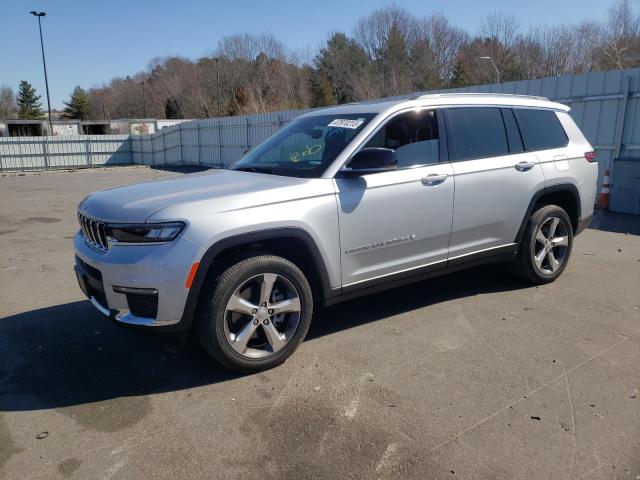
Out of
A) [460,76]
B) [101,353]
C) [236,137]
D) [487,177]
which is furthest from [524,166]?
[460,76]

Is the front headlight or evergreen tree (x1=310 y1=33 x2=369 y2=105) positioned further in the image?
evergreen tree (x1=310 y1=33 x2=369 y2=105)

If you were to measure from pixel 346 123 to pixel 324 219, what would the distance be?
0.99 m

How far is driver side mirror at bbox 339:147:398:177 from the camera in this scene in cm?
382

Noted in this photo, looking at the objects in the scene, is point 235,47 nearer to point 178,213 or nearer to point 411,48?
point 411,48

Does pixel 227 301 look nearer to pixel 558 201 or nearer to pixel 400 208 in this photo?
pixel 400 208

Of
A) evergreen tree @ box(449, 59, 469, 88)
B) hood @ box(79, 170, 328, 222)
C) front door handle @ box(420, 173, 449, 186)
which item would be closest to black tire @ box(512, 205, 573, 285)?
front door handle @ box(420, 173, 449, 186)

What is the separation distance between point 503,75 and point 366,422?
52528mm

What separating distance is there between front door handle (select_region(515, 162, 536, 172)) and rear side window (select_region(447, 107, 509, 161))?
16 centimetres

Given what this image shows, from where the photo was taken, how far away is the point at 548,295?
519 cm

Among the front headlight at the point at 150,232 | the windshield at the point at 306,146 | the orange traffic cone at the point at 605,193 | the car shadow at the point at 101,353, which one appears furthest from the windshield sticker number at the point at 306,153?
the orange traffic cone at the point at 605,193

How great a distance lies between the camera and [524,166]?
496cm

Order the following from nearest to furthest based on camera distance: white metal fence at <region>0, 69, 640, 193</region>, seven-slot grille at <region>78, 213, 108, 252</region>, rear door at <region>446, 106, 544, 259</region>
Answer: seven-slot grille at <region>78, 213, 108, 252</region> → rear door at <region>446, 106, 544, 259</region> → white metal fence at <region>0, 69, 640, 193</region>

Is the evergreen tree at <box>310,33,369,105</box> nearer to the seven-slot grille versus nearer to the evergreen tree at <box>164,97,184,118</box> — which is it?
the evergreen tree at <box>164,97,184,118</box>

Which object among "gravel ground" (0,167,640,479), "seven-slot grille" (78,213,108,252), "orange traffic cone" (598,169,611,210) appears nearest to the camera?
"gravel ground" (0,167,640,479)
